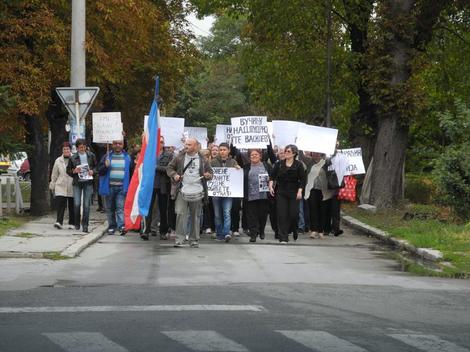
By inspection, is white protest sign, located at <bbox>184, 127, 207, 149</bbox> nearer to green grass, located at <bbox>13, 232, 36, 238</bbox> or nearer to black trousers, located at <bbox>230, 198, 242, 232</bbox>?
black trousers, located at <bbox>230, 198, 242, 232</bbox>

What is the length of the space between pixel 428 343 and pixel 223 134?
12.7 m

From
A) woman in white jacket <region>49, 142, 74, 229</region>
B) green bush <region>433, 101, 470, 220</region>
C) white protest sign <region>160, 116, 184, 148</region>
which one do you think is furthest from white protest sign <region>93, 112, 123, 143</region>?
green bush <region>433, 101, 470, 220</region>

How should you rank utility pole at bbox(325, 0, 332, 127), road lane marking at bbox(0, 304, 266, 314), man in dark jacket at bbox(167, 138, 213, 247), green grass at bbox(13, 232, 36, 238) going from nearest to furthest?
road lane marking at bbox(0, 304, 266, 314) → man in dark jacket at bbox(167, 138, 213, 247) → green grass at bbox(13, 232, 36, 238) → utility pole at bbox(325, 0, 332, 127)

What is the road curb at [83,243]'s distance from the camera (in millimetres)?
14791

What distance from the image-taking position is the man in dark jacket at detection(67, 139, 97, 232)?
18500 mm

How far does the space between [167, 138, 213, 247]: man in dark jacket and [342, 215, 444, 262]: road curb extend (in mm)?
3507

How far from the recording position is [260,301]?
1016 cm

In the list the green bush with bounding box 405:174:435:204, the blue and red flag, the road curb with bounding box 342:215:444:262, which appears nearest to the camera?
the road curb with bounding box 342:215:444:262

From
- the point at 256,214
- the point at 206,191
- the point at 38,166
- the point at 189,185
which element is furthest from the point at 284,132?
the point at 38,166

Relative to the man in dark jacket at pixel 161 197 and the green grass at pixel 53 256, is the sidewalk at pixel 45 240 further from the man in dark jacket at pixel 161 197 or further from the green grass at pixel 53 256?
the man in dark jacket at pixel 161 197

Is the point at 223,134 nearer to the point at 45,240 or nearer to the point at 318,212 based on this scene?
the point at 318,212

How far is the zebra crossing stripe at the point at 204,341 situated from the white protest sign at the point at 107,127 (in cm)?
1229

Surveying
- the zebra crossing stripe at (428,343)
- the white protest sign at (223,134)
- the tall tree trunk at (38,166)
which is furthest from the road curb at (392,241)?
the tall tree trunk at (38,166)

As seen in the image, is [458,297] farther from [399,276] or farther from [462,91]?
[462,91]
